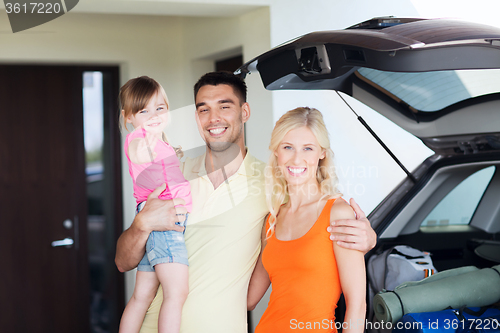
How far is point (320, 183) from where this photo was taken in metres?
1.86

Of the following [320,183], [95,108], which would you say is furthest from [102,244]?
[320,183]

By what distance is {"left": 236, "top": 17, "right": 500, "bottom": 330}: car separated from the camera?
4.45ft

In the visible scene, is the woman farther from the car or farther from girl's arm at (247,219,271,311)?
the car

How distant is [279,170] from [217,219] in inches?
13.0

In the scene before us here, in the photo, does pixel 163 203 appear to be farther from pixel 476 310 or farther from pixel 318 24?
pixel 318 24

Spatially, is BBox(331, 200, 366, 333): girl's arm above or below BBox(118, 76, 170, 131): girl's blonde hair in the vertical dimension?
below

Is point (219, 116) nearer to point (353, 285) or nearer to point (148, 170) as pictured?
point (148, 170)

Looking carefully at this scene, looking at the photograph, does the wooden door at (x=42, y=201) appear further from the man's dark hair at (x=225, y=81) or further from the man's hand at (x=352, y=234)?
the man's hand at (x=352, y=234)

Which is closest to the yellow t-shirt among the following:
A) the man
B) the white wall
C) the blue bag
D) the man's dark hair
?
the man

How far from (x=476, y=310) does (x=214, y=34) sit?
278 cm

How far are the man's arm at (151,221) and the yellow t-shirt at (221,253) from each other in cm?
11

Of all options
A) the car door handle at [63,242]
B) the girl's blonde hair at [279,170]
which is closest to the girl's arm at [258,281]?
the girl's blonde hair at [279,170]

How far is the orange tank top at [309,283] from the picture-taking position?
1641 mm

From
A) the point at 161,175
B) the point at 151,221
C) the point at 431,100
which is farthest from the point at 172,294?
the point at 431,100
